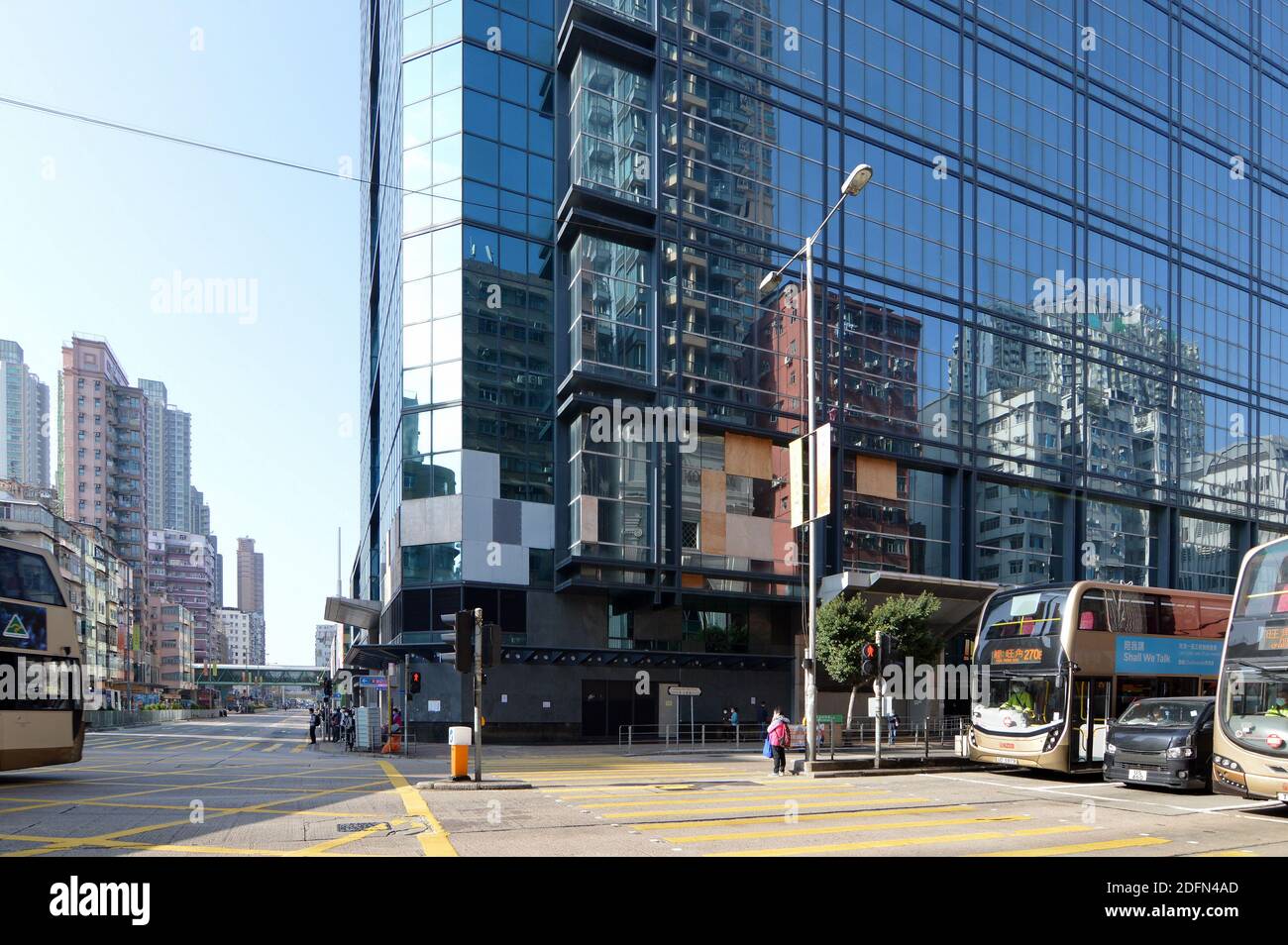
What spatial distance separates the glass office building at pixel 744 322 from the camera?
40.6 m

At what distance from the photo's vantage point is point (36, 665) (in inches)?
699

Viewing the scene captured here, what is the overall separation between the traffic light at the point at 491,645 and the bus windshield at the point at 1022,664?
11.3 meters

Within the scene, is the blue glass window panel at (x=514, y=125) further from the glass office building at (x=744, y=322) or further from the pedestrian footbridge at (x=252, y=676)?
the pedestrian footbridge at (x=252, y=676)

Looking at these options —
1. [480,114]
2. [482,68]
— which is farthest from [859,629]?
[482,68]

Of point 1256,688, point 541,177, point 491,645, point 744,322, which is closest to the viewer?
point 1256,688

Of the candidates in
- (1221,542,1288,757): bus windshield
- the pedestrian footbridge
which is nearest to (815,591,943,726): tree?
(1221,542,1288,757): bus windshield

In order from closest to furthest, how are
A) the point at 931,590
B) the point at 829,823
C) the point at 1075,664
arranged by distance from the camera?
the point at 829,823, the point at 1075,664, the point at 931,590

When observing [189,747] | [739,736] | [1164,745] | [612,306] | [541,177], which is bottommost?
[189,747]

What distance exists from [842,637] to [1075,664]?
563 inches

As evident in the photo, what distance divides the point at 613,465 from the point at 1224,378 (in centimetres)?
4424

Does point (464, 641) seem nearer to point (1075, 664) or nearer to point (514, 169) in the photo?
point (1075, 664)

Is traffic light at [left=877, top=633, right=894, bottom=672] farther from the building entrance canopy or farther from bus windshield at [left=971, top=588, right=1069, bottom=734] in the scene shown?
the building entrance canopy
